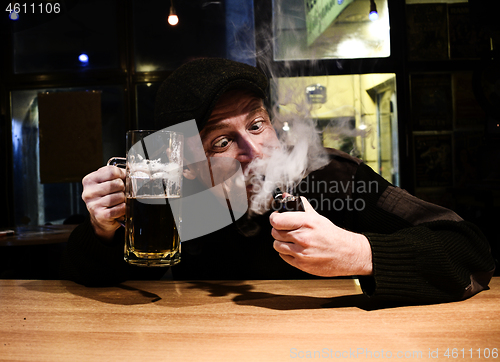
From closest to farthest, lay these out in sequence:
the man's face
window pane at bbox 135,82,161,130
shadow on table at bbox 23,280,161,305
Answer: shadow on table at bbox 23,280,161,305
the man's face
window pane at bbox 135,82,161,130

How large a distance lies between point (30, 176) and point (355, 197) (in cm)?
522

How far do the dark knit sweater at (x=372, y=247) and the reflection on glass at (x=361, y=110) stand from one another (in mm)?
2849

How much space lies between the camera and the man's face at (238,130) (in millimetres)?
1708

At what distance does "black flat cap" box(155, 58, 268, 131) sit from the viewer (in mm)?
1605

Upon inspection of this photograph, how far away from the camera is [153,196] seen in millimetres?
1170

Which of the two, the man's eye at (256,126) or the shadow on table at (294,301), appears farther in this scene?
the man's eye at (256,126)

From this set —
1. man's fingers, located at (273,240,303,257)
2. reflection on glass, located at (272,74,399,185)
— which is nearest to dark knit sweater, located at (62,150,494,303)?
man's fingers, located at (273,240,303,257)

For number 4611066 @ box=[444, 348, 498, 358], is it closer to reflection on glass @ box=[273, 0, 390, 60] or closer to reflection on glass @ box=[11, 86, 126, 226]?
reflection on glass @ box=[273, 0, 390, 60]

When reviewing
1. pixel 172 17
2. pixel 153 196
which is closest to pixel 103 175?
pixel 153 196

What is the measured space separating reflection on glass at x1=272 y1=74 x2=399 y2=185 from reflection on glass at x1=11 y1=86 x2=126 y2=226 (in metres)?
2.32

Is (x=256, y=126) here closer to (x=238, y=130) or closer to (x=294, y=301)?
(x=238, y=130)

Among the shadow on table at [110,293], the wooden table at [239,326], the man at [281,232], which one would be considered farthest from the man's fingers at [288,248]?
the shadow on table at [110,293]

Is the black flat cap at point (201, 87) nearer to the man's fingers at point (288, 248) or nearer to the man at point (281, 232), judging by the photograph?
the man at point (281, 232)

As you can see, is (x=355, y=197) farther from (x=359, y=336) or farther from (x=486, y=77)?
(x=486, y=77)
